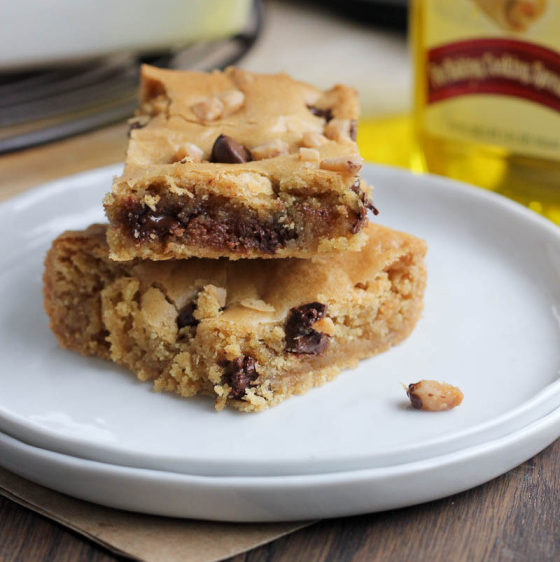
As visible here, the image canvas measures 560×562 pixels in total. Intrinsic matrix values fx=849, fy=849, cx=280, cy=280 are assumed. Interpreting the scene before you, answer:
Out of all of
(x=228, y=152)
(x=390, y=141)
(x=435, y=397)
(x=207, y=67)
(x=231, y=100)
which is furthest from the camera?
(x=207, y=67)

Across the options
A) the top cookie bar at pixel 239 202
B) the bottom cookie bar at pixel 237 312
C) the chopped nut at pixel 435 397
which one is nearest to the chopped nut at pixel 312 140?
the top cookie bar at pixel 239 202

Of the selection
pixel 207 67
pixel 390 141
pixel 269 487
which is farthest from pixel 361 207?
pixel 207 67

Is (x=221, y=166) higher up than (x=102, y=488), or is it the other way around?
(x=221, y=166)

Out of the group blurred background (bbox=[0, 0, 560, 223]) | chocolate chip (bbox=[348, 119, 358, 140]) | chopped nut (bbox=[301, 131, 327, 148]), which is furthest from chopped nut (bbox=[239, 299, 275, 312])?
blurred background (bbox=[0, 0, 560, 223])

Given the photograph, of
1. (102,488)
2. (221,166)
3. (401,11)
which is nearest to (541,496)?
(102,488)

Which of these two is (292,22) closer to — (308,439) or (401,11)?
(401,11)

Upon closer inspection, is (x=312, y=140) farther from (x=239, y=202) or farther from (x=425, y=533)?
(x=425, y=533)
